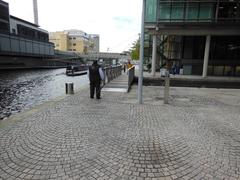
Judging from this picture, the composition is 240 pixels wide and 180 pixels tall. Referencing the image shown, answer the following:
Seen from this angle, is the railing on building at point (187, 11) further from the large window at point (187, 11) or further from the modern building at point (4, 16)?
the modern building at point (4, 16)

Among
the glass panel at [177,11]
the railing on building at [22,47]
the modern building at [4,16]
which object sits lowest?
the railing on building at [22,47]

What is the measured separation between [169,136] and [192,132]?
0.74 metres

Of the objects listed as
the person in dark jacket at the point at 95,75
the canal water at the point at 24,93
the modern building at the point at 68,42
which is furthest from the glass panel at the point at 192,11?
the modern building at the point at 68,42

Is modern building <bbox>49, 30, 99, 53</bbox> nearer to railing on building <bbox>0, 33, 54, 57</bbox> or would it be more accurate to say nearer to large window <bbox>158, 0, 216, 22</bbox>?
railing on building <bbox>0, 33, 54, 57</bbox>

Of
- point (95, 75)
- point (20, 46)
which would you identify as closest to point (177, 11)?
point (95, 75)

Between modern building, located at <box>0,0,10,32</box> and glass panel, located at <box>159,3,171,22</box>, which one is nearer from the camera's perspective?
glass panel, located at <box>159,3,171,22</box>

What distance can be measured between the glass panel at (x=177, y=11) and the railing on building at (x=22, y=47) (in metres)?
28.6

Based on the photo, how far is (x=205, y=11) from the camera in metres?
18.1

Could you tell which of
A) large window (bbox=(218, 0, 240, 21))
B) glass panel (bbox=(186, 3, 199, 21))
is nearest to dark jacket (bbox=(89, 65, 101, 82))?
glass panel (bbox=(186, 3, 199, 21))

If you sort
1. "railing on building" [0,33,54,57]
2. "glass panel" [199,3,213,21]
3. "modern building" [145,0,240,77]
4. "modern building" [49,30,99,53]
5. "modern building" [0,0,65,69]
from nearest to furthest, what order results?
"modern building" [145,0,240,77] < "glass panel" [199,3,213,21] < "railing on building" [0,33,54,57] < "modern building" [0,0,65,69] < "modern building" [49,30,99,53]

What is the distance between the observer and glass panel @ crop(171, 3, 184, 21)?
59.9ft

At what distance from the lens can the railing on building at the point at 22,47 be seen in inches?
1260

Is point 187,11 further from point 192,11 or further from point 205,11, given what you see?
point 205,11

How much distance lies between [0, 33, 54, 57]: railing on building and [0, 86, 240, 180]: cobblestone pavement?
32599mm
